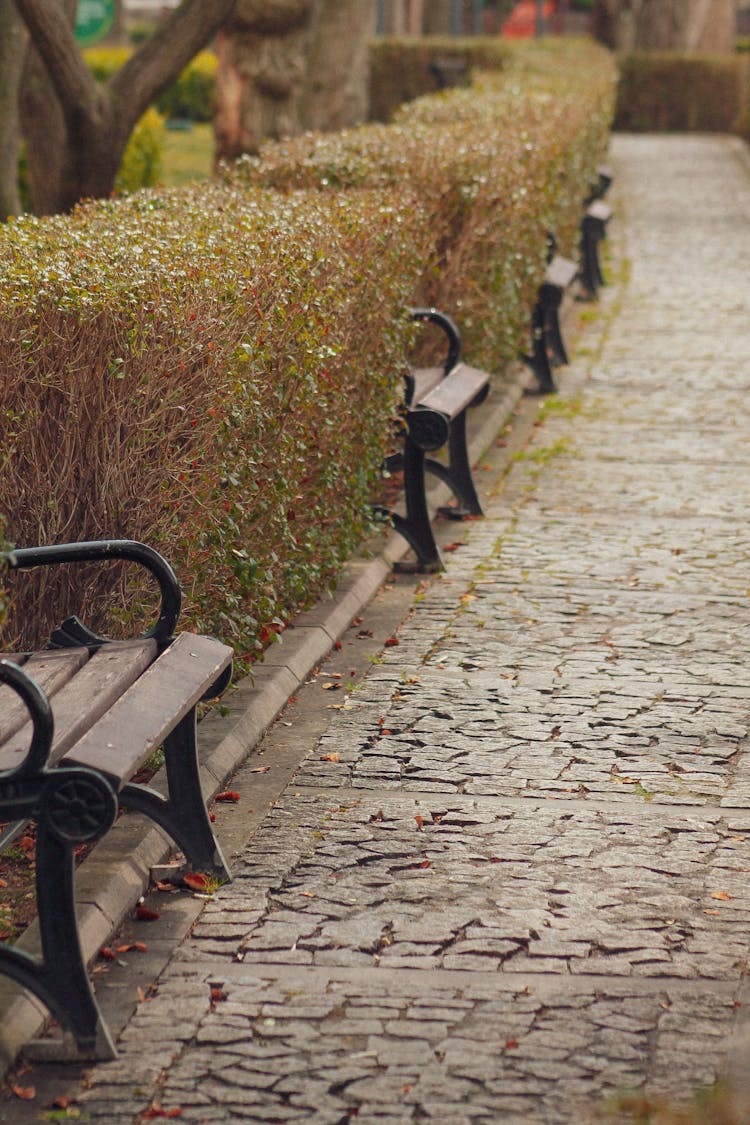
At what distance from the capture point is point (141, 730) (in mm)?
4574

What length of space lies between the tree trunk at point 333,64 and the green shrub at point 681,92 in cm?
1342

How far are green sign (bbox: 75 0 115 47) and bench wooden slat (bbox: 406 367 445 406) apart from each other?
28.7 feet

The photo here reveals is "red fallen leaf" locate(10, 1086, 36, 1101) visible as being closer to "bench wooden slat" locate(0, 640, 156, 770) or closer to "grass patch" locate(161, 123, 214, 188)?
"bench wooden slat" locate(0, 640, 156, 770)

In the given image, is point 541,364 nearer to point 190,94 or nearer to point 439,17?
point 190,94

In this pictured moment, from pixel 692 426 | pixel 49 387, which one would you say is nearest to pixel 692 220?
pixel 692 426

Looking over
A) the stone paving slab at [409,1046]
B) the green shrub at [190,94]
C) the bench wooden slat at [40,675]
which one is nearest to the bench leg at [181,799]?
the bench wooden slat at [40,675]

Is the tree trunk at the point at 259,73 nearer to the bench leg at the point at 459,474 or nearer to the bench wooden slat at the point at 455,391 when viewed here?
the bench wooden slat at the point at 455,391

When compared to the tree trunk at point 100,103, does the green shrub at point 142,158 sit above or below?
below

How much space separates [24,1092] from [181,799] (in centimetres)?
121

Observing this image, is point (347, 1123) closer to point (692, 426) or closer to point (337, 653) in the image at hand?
point (337, 653)

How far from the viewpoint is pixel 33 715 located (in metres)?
4.17

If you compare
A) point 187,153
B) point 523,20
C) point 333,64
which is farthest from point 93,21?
point 523,20

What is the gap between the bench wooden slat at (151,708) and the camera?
14.3ft

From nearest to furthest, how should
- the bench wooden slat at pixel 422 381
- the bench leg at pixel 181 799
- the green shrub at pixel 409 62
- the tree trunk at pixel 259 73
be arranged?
1. the bench leg at pixel 181 799
2. the bench wooden slat at pixel 422 381
3. the tree trunk at pixel 259 73
4. the green shrub at pixel 409 62
